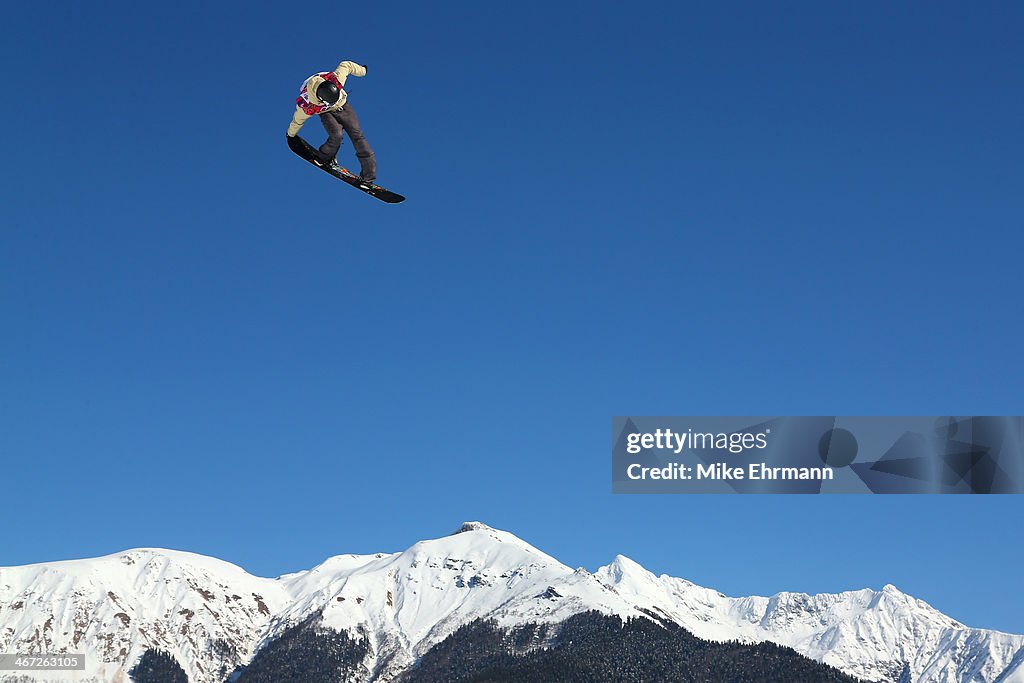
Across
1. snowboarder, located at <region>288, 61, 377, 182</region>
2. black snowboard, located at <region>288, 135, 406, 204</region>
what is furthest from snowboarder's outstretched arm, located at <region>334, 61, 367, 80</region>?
black snowboard, located at <region>288, 135, 406, 204</region>

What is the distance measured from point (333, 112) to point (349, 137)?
5.26 ft

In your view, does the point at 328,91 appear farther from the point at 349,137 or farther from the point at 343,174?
the point at 343,174

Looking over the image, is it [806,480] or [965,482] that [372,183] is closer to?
[806,480]

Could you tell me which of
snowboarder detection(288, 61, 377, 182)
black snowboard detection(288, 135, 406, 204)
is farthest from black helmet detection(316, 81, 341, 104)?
black snowboard detection(288, 135, 406, 204)

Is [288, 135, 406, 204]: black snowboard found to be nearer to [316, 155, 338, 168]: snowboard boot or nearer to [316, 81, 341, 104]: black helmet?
[316, 155, 338, 168]: snowboard boot

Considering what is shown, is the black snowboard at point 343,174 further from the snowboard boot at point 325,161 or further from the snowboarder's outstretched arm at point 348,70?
the snowboarder's outstretched arm at point 348,70

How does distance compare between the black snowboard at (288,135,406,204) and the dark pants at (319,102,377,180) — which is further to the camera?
the black snowboard at (288,135,406,204)

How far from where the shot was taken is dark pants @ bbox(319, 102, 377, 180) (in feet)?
121

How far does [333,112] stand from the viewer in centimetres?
3662

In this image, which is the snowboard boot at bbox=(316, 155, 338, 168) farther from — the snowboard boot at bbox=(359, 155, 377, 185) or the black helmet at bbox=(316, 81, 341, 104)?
the black helmet at bbox=(316, 81, 341, 104)

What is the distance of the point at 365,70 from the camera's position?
35.6 m

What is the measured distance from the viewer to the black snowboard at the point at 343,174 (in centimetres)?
3959

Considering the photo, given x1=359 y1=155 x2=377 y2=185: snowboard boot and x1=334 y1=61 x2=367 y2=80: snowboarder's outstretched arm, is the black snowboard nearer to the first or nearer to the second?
x1=359 y1=155 x2=377 y2=185: snowboard boot

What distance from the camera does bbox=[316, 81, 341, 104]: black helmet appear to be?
35.6 metres
